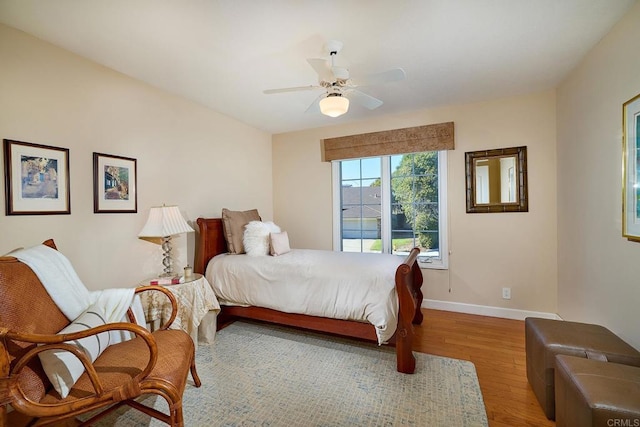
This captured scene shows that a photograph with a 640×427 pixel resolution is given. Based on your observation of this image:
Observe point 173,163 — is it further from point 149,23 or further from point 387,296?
point 387,296

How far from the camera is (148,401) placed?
1.88 meters

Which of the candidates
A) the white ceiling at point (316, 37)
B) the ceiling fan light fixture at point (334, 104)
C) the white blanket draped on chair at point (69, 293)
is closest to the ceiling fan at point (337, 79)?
the ceiling fan light fixture at point (334, 104)

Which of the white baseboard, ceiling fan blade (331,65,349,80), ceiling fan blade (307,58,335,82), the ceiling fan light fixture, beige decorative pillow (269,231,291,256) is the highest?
ceiling fan blade (307,58,335,82)

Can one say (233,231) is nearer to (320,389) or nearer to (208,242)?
(208,242)

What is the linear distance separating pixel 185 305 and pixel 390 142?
3.04m

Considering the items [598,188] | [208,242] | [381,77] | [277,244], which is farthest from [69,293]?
[598,188]

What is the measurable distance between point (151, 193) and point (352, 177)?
2.59 metres

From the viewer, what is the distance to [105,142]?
2.39 m

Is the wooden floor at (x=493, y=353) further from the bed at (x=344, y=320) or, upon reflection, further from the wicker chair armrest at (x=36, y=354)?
the wicker chair armrest at (x=36, y=354)

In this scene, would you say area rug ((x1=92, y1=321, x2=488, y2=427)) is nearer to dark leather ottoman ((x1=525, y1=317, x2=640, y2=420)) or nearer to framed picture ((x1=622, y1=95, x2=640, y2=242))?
dark leather ottoman ((x1=525, y1=317, x2=640, y2=420))

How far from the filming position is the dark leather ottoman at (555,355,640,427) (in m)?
1.14

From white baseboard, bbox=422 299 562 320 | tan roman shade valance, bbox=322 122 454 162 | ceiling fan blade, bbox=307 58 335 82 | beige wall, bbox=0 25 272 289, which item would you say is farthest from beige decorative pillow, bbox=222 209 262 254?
white baseboard, bbox=422 299 562 320

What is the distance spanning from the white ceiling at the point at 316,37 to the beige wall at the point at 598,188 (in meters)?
0.22

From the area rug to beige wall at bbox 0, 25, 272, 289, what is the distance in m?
1.23
